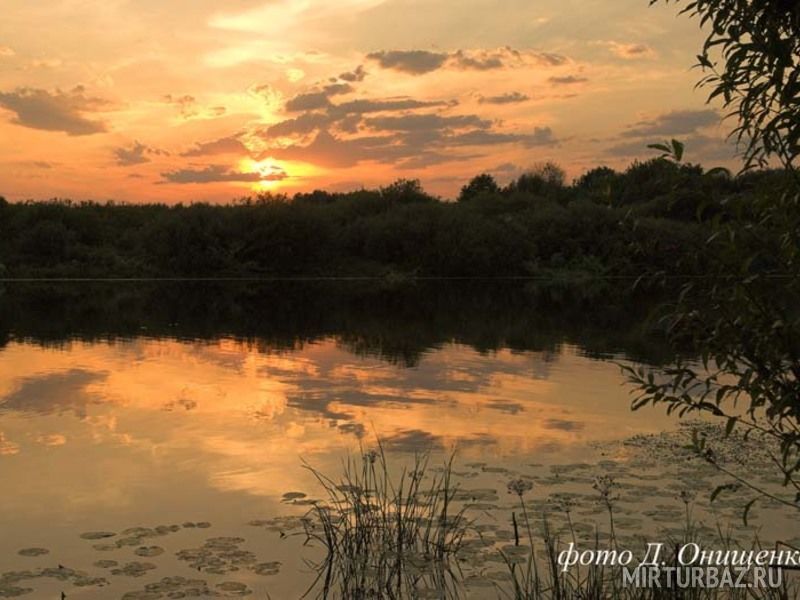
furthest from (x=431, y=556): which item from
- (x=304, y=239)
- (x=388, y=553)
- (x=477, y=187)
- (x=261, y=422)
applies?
(x=477, y=187)

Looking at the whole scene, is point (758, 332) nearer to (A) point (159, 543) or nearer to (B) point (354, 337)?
(A) point (159, 543)

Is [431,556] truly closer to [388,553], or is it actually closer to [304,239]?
[388,553]

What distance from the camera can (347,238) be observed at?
247ft

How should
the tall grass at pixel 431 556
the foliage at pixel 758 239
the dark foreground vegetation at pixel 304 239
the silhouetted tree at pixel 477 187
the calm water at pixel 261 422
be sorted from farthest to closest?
1. the silhouetted tree at pixel 477 187
2. the dark foreground vegetation at pixel 304 239
3. the calm water at pixel 261 422
4. the tall grass at pixel 431 556
5. the foliage at pixel 758 239

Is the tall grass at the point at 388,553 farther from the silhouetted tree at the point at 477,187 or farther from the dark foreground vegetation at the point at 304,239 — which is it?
the silhouetted tree at the point at 477,187

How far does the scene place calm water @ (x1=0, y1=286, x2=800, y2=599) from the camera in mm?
8992

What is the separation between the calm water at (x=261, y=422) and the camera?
8992 mm

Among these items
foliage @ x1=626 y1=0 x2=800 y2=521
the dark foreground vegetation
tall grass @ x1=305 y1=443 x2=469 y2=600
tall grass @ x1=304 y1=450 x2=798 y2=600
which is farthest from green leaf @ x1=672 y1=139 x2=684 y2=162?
the dark foreground vegetation

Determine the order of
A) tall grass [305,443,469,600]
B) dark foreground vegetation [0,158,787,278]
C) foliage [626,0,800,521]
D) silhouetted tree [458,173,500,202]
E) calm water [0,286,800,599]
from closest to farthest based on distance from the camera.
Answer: foliage [626,0,800,521] → tall grass [305,443,469,600] → calm water [0,286,800,599] → dark foreground vegetation [0,158,787,278] → silhouetted tree [458,173,500,202]

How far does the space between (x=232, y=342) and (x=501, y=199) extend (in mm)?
67790

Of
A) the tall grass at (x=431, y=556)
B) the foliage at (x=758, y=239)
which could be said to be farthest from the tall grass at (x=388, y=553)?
the foliage at (x=758, y=239)

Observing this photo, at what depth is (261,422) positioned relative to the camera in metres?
14.8

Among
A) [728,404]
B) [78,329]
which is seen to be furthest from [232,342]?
[728,404]

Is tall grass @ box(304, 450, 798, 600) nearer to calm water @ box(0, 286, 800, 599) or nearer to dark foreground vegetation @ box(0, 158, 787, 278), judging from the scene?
calm water @ box(0, 286, 800, 599)
